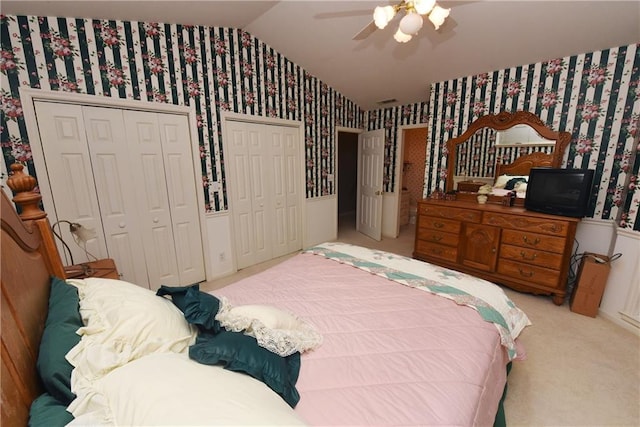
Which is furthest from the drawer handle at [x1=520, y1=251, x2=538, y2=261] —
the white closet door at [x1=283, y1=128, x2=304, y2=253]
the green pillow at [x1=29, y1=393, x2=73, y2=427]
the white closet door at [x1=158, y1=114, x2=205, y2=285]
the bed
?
the white closet door at [x1=158, y1=114, x2=205, y2=285]

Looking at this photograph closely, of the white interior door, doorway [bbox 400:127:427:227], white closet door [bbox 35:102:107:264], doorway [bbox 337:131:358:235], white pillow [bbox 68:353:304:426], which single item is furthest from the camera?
doorway [bbox 337:131:358:235]

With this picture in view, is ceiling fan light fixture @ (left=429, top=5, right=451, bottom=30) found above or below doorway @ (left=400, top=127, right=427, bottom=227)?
above

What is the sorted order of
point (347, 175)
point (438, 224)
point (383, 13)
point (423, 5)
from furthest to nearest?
point (347, 175), point (438, 224), point (383, 13), point (423, 5)

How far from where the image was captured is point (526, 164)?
9.12ft

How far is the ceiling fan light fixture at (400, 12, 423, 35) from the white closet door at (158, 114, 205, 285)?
84.8 inches

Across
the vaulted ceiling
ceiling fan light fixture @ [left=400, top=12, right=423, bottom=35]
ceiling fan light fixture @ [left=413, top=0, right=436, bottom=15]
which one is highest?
the vaulted ceiling

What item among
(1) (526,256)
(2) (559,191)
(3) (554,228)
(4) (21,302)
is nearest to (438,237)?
(1) (526,256)

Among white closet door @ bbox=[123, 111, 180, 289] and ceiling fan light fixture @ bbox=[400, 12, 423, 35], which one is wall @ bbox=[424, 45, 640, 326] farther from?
white closet door @ bbox=[123, 111, 180, 289]

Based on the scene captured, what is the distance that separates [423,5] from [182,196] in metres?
2.56

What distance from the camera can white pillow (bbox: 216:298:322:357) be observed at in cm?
106

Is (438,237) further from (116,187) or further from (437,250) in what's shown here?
(116,187)

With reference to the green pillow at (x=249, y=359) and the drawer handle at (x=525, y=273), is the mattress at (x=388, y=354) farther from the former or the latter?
the drawer handle at (x=525, y=273)

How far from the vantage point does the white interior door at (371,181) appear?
4230 mm

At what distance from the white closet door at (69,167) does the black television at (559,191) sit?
4.11m
